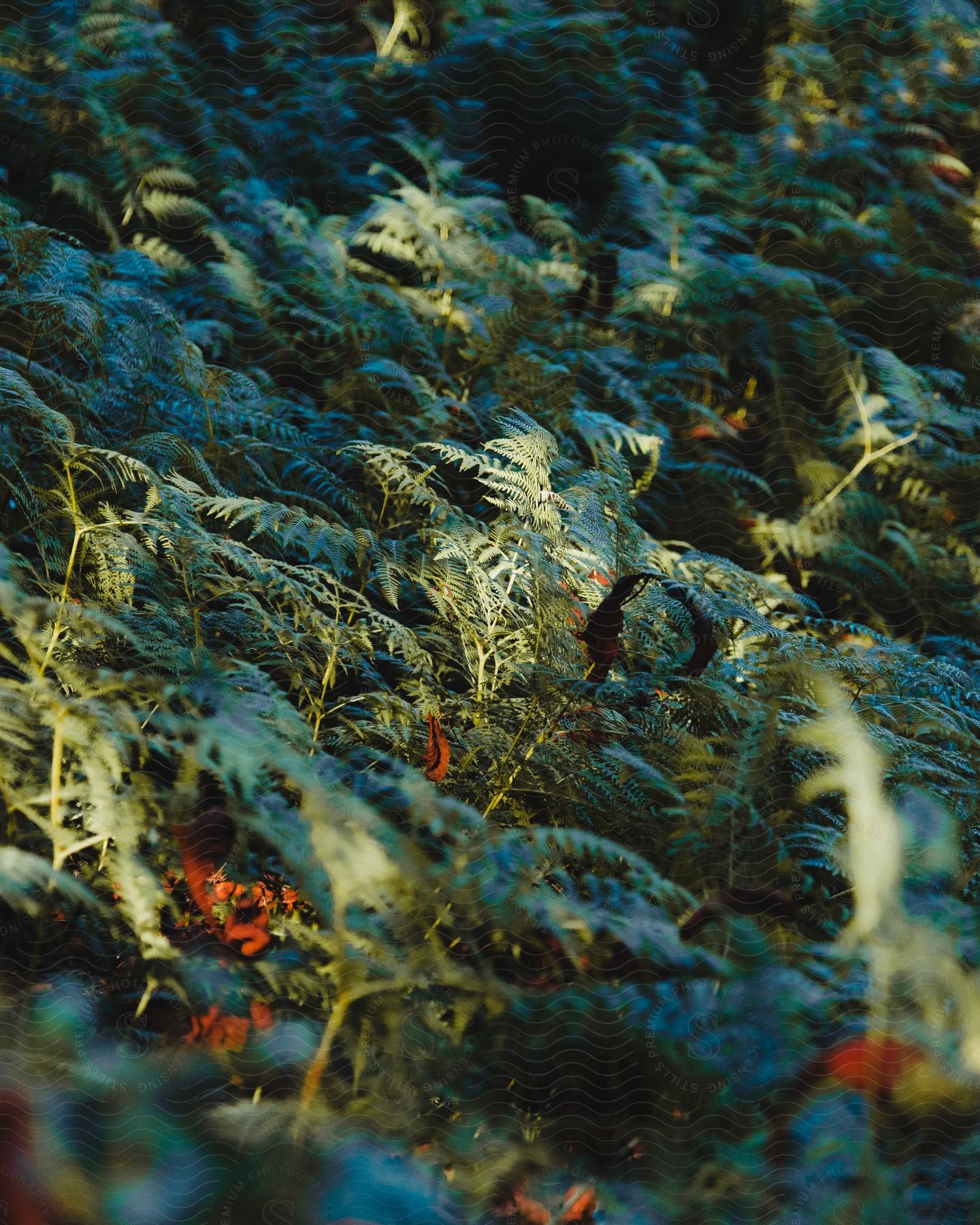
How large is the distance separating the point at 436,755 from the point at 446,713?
19cm

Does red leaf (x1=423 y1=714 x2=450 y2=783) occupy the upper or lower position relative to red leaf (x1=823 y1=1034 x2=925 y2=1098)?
lower

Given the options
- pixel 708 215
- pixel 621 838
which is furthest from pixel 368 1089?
pixel 708 215

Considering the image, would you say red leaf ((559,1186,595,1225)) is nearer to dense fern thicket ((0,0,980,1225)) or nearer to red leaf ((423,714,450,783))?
dense fern thicket ((0,0,980,1225))

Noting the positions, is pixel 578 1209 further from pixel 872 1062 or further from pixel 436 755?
pixel 436 755

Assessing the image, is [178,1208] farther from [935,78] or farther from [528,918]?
[935,78]

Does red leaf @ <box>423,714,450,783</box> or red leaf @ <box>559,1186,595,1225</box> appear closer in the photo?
red leaf @ <box>559,1186,595,1225</box>

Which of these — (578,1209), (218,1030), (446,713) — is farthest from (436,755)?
(578,1209)

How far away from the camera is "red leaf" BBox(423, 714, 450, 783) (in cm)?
169

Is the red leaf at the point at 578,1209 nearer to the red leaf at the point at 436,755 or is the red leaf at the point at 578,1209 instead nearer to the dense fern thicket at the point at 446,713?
the dense fern thicket at the point at 446,713

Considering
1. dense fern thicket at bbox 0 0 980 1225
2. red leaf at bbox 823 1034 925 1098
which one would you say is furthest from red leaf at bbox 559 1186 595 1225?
red leaf at bbox 823 1034 925 1098

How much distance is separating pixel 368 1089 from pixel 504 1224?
0.20 meters

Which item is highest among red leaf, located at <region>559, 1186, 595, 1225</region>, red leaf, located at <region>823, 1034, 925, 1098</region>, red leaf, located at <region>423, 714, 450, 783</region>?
red leaf, located at <region>823, 1034, 925, 1098</region>

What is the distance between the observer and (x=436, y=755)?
171cm

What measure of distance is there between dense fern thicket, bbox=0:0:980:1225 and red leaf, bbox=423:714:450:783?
1 centimetres
